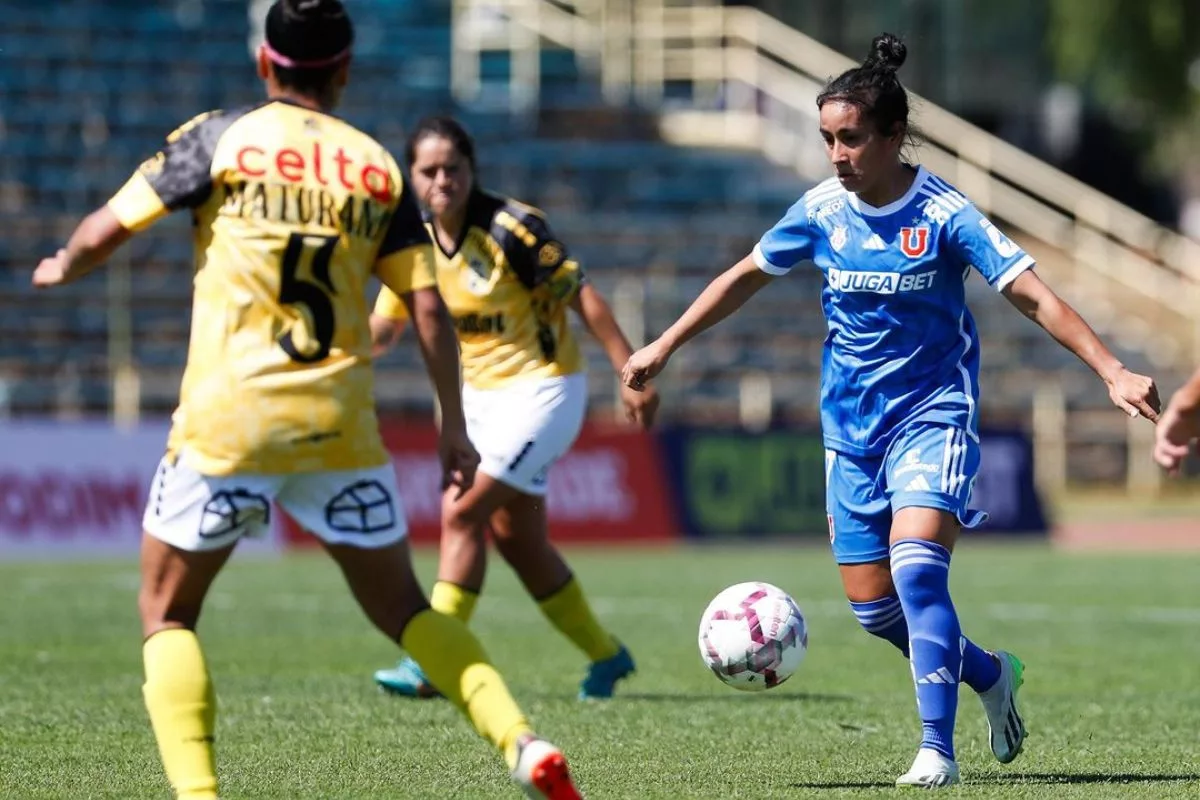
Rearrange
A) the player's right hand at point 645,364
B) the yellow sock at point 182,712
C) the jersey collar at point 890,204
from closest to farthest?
the yellow sock at point 182,712
the jersey collar at point 890,204
the player's right hand at point 645,364

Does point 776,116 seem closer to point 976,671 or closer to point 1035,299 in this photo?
point 976,671

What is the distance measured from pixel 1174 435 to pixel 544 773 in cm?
218

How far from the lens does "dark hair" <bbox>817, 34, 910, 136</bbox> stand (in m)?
6.80

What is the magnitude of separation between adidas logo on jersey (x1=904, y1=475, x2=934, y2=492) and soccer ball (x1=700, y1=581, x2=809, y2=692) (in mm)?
882

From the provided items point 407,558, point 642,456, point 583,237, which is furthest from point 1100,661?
point 583,237

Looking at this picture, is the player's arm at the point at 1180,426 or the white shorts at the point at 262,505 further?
the player's arm at the point at 1180,426

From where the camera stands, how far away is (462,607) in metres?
9.23

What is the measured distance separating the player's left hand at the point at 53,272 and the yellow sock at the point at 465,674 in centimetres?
129

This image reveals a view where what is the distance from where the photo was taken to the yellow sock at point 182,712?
17.8 ft

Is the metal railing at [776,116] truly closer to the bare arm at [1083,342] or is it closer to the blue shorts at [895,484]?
the blue shorts at [895,484]

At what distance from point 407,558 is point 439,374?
0.50 meters

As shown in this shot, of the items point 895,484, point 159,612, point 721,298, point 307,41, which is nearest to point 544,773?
point 159,612

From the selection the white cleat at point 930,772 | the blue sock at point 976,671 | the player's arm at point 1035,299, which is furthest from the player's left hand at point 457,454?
the blue sock at point 976,671

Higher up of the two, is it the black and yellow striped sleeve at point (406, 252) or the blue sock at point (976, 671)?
the black and yellow striped sleeve at point (406, 252)
